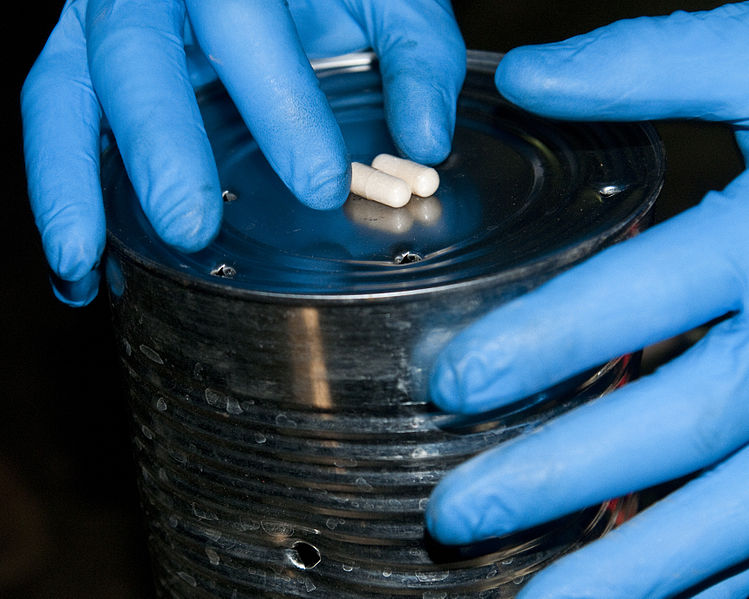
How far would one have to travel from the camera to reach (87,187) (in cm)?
114

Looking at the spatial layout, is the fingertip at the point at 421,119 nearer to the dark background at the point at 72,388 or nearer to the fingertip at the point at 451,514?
the fingertip at the point at 451,514

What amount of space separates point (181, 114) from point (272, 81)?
0.12 meters

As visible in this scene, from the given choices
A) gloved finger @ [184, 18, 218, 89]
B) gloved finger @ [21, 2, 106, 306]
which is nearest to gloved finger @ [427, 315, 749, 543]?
gloved finger @ [21, 2, 106, 306]

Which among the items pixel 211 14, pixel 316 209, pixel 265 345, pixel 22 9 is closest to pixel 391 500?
pixel 265 345

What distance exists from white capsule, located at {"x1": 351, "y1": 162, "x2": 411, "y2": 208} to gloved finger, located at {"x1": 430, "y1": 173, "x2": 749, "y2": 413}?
25cm

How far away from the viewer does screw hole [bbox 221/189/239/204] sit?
1101 mm

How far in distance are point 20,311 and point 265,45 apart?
182cm

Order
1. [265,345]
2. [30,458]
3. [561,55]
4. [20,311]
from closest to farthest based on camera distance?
1. [265,345]
2. [561,55]
3. [30,458]
4. [20,311]

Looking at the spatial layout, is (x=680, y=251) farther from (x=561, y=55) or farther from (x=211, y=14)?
(x=211, y=14)

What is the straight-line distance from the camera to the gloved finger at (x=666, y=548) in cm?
90

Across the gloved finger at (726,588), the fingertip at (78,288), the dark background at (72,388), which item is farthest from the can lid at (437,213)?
the dark background at (72,388)

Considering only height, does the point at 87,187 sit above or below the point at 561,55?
below

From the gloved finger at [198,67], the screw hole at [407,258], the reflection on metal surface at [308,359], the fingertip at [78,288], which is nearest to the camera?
the reflection on metal surface at [308,359]

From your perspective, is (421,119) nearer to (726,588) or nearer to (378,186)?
(378,186)
